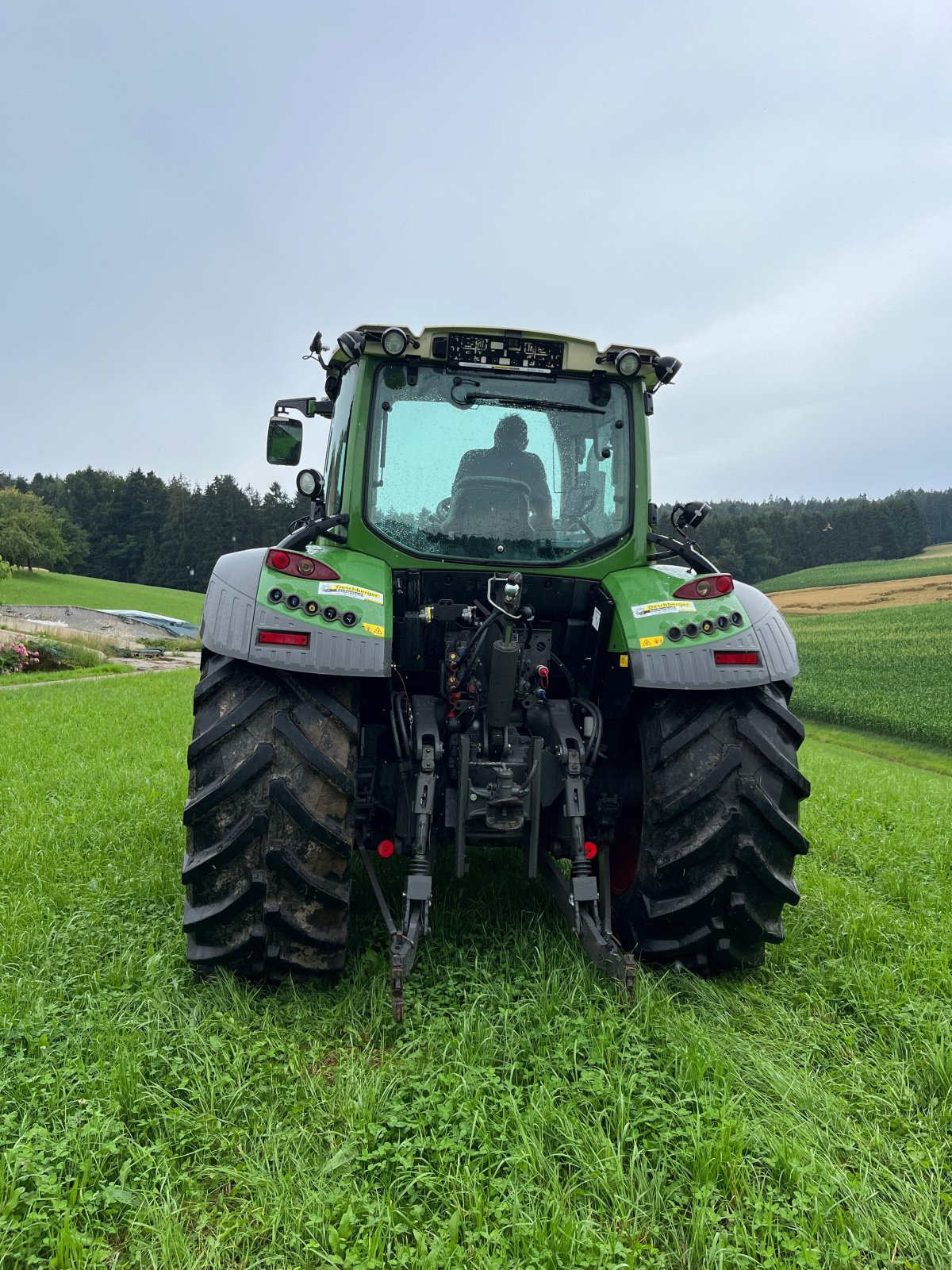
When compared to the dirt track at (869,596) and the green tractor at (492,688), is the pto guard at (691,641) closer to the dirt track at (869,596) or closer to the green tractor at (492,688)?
the green tractor at (492,688)

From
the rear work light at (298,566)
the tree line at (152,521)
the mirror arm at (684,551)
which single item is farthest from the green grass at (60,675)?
the tree line at (152,521)

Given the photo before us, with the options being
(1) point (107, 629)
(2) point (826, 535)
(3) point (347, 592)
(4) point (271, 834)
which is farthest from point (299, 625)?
(2) point (826, 535)

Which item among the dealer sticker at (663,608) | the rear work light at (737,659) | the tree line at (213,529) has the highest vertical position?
the tree line at (213,529)

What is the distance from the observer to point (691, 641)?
113 inches

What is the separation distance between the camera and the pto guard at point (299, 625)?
2.68 m

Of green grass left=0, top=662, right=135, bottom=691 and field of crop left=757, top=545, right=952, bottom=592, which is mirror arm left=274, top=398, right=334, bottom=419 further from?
field of crop left=757, top=545, right=952, bottom=592

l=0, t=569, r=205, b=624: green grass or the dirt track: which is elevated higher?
the dirt track

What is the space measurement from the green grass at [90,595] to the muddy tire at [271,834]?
3627 cm

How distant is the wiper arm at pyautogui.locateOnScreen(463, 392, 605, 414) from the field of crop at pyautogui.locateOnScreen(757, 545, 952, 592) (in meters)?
50.3

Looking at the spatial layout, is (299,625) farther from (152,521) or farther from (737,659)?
(152,521)

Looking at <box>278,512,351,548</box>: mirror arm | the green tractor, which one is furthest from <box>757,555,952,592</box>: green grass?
<box>278,512,351,548</box>: mirror arm

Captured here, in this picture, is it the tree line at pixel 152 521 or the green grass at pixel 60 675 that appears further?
the tree line at pixel 152 521

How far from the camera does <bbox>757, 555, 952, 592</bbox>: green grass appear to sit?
50.4m

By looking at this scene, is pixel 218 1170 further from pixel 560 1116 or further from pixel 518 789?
pixel 518 789
